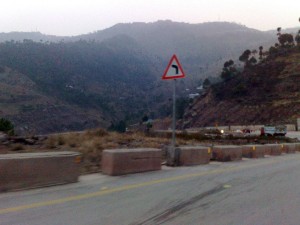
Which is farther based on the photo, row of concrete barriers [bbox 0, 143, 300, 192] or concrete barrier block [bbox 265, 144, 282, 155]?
concrete barrier block [bbox 265, 144, 282, 155]

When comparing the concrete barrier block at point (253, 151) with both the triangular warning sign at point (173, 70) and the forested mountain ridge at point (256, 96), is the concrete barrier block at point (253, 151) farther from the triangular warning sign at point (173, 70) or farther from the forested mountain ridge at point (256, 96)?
the forested mountain ridge at point (256, 96)

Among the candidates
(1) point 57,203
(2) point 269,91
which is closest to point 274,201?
(1) point 57,203

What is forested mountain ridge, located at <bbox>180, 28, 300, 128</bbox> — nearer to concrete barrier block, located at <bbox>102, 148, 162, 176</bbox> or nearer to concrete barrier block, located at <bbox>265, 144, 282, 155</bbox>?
concrete barrier block, located at <bbox>265, 144, 282, 155</bbox>

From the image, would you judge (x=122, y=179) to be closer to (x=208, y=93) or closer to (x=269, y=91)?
(x=269, y=91)

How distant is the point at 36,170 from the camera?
360 inches

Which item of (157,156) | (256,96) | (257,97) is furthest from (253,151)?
(256,96)

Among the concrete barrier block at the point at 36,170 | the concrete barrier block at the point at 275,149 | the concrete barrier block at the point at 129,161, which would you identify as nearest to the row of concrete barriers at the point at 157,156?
the concrete barrier block at the point at 129,161

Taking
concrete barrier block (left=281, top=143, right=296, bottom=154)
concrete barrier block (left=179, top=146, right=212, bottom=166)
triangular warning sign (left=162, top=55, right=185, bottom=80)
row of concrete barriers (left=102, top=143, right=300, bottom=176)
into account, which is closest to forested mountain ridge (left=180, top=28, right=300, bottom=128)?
concrete barrier block (left=281, top=143, right=296, bottom=154)

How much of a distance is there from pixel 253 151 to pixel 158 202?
1263cm

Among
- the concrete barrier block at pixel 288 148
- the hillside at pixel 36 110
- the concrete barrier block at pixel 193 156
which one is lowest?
the concrete barrier block at pixel 288 148

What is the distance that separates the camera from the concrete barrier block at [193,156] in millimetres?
14211

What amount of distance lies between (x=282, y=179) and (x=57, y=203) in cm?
684

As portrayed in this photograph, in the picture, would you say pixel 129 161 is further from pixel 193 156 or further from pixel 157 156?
pixel 193 156

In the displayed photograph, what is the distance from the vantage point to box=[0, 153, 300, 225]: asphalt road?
6801mm
